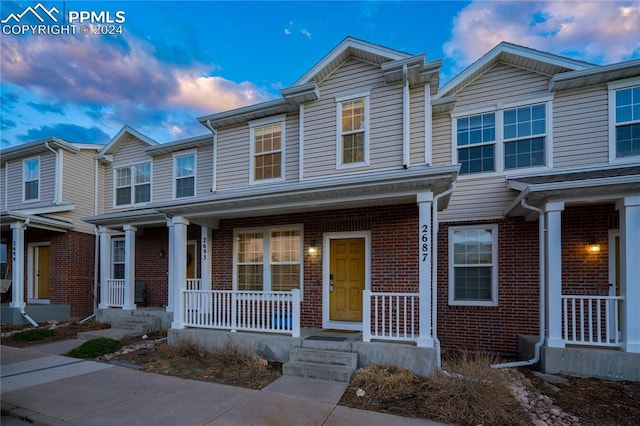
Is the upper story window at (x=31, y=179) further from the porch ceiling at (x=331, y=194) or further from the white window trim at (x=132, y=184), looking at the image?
the porch ceiling at (x=331, y=194)

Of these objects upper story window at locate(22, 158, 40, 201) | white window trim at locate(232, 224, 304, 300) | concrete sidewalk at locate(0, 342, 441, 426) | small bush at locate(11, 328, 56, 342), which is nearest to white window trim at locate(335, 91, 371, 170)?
white window trim at locate(232, 224, 304, 300)

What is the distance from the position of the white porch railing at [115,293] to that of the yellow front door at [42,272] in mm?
3583

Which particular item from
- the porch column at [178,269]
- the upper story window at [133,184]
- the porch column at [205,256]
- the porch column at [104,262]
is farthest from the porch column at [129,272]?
the porch column at [178,269]

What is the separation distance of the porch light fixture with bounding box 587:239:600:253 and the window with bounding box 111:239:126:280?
13281mm

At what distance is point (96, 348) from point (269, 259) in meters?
4.12

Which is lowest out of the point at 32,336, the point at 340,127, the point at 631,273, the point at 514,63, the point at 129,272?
the point at 32,336

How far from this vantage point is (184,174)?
11.0 m

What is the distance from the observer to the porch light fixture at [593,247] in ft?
21.9

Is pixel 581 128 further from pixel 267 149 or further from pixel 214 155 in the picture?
pixel 214 155

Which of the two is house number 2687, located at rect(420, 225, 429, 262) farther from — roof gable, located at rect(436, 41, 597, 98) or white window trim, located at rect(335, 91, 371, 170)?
roof gable, located at rect(436, 41, 597, 98)

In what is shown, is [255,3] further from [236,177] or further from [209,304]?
[209,304]

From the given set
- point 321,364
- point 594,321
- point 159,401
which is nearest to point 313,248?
point 321,364

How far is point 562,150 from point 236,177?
7706 millimetres

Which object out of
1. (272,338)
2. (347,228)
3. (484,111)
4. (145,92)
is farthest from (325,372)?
(145,92)
